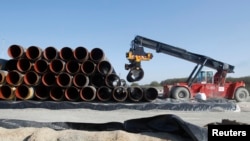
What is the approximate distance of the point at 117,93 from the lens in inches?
505

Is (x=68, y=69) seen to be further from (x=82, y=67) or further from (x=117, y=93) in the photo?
(x=117, y=93)

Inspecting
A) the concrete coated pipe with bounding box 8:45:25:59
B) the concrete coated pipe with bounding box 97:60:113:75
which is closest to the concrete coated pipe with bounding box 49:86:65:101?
the concrete coated pipe with bounding box 97:60:113:75

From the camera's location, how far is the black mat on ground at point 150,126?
5.79 metres

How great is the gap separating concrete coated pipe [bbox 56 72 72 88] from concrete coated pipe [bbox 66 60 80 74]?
0.20 m

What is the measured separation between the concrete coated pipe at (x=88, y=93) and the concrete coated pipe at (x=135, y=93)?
4.23 feet

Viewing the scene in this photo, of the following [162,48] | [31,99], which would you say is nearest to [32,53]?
[31,99]

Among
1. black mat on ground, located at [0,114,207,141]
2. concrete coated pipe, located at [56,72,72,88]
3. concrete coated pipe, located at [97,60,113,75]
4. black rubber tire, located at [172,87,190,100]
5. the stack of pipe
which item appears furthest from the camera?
black rubber tire, located at [172,87,190,100]

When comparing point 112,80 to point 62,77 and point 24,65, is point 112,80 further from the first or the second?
point 24,65

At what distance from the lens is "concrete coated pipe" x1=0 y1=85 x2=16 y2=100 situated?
41.5ft

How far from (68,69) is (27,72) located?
146 cm

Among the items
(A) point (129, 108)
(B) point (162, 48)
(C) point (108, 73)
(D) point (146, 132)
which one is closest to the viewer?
(D) point (146, 132)

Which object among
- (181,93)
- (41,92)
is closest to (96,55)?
(41,92)

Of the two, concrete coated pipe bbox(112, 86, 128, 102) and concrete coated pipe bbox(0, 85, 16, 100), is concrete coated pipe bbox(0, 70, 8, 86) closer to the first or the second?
concrete coated pipe bbox(0, 85, 16, 100)

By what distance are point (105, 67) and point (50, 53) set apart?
207cm
